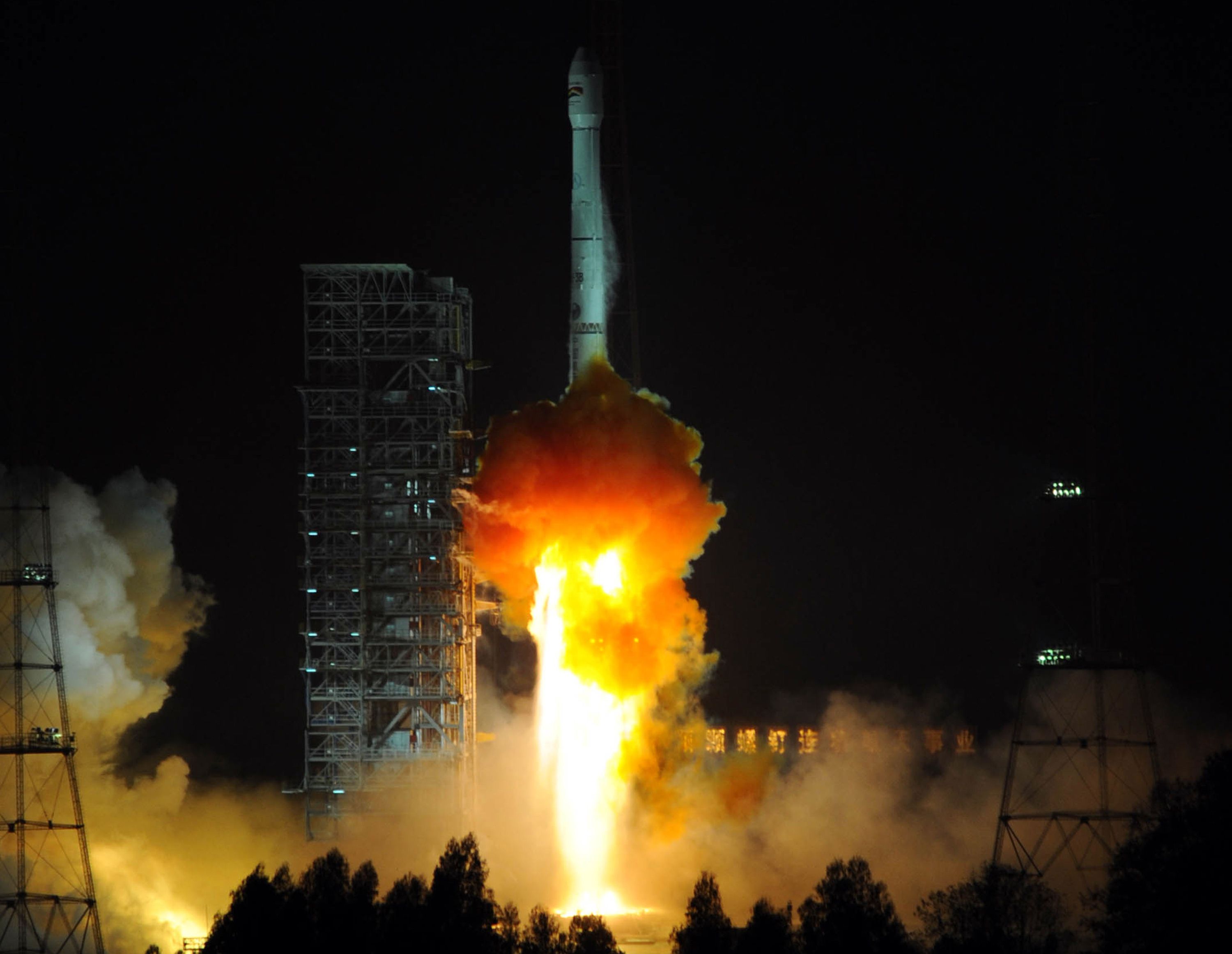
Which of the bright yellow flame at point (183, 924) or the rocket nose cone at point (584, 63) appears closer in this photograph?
the bright yellow flame at point (183, 924)

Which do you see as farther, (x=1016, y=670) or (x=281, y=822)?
(x=1016, y=670)

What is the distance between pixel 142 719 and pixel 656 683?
22.0m

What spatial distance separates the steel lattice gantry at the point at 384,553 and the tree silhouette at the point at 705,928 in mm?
13371

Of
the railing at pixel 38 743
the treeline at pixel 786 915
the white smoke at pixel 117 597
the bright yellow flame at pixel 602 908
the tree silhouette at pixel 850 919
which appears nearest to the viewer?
the treeline at pixel 786 915

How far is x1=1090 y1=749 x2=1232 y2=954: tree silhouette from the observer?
37625 mm

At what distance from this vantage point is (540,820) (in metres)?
53.8

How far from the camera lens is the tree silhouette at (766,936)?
3912 cm

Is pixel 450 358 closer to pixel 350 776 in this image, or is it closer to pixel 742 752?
pixel 350 776

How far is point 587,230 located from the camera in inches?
2080

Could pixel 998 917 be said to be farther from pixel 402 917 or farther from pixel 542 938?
pixel 402 917

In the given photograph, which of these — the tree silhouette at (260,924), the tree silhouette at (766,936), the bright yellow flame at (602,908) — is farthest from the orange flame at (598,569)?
the tree silhouette at (766,936)

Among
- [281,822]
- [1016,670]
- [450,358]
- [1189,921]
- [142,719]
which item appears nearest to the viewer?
[1189,921]

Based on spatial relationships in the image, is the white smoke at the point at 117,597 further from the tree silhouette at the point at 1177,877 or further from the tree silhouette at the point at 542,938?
the tree silhouette at the point at 1177,877

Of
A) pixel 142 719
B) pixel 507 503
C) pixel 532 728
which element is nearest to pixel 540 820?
pixel 532 728
